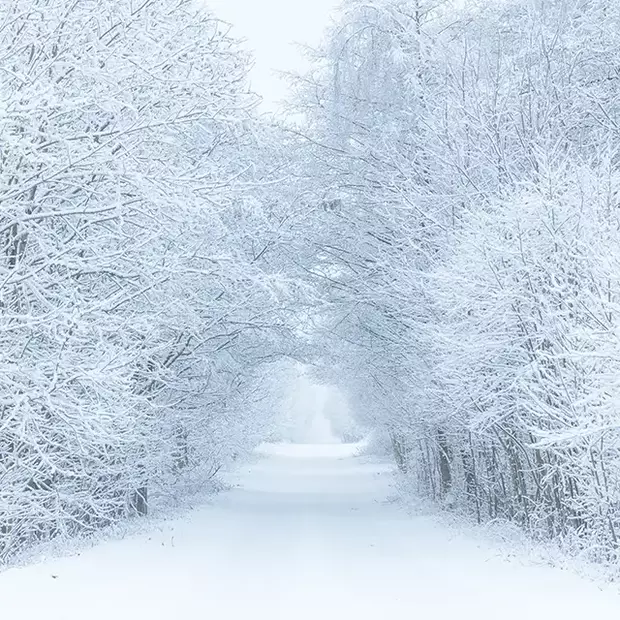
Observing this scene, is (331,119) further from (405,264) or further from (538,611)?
(538,611)

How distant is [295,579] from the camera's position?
945cm

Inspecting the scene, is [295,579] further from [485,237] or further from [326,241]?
[326,241]

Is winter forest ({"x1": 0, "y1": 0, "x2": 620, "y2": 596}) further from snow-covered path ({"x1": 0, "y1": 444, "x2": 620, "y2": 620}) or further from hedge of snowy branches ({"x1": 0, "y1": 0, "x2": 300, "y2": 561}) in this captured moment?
snow-covered path ({"x1": 0, "y1": 444, "x2": 620, "y2": 620})

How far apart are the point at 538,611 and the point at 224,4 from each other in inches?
365

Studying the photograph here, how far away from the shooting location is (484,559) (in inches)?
410

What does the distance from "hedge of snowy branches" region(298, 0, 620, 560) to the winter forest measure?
0.06 meters

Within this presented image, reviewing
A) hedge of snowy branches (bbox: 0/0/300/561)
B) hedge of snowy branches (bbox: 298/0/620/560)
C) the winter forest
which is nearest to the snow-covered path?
the winter forest

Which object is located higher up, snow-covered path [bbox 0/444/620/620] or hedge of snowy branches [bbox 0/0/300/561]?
hedge of snowy branches [bbox 0/0/300/561]

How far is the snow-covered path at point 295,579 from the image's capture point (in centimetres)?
743

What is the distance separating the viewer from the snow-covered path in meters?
7.43

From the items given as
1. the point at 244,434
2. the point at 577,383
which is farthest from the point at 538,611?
the point at 244,434

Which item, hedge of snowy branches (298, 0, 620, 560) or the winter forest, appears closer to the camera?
the winter forest

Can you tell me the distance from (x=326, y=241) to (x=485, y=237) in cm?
719

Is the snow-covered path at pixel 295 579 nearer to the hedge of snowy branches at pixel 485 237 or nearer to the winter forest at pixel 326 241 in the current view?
the winter forest at pixel 326 241
